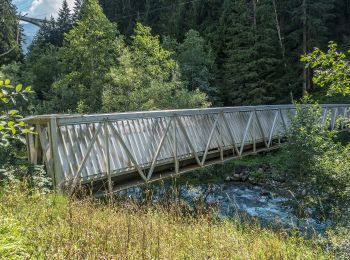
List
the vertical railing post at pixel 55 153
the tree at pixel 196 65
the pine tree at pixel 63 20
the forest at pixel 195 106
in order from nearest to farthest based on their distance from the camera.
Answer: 1. the forest at pixel 195 106
2. the vertical railing post at pixel 55 153
3. the tree at pixel 196 65
4. the pine tree at pixel 63 20

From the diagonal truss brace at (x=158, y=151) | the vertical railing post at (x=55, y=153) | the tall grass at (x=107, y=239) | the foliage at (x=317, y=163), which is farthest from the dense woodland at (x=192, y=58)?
the tall grass at (x=107, y=239)

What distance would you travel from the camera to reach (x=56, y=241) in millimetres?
3211

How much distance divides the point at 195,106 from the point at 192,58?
1137 centimetres

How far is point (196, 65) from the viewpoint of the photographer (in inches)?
1305

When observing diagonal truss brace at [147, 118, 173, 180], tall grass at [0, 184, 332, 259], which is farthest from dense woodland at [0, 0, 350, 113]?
tall grass at [0, 184, 332, 259]

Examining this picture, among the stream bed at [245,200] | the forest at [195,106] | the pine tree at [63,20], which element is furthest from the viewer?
the pine tree at [63,20]

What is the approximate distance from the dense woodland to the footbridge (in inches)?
314

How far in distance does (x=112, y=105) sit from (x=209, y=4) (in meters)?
28.3

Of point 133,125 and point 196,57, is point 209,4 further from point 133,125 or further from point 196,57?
point 133,125

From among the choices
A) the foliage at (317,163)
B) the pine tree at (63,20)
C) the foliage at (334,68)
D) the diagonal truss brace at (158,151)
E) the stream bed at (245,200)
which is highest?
the pine tree at (63,20)

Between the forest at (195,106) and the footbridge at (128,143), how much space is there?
0.72 meters

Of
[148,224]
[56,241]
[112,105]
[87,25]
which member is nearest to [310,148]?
[148,224]

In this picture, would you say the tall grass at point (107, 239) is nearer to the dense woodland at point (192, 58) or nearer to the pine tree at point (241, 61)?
the dense woodland at point (192, 58)

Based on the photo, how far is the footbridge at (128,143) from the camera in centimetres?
788
